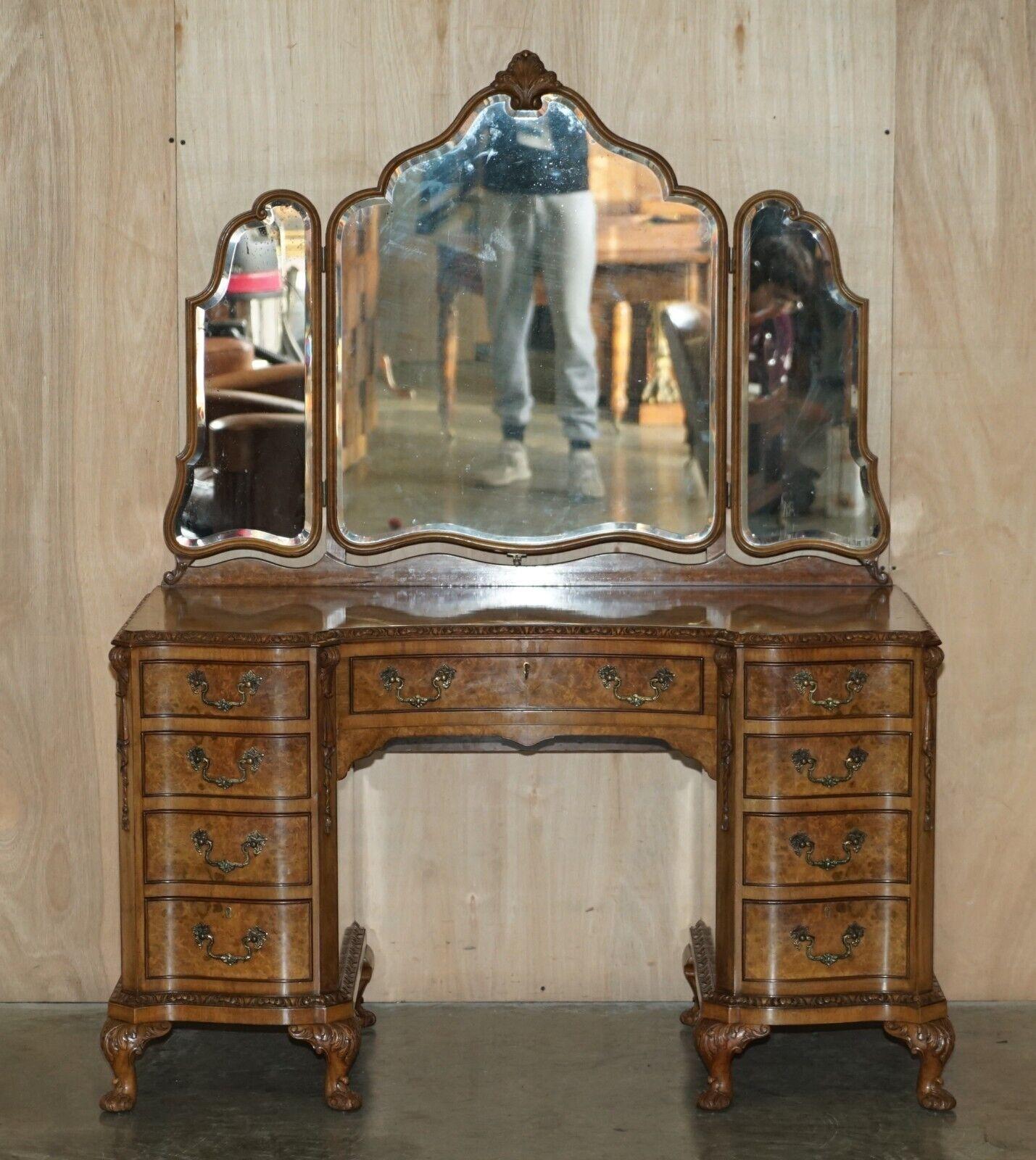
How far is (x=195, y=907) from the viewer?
2740 millimetres

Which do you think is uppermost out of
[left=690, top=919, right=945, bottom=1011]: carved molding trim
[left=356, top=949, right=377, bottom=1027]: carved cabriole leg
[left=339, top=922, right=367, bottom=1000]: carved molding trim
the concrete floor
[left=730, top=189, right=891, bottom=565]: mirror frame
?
[left=730, top=189, right=891, bottom=565]: mirror frame

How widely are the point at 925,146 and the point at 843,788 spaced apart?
1344mm

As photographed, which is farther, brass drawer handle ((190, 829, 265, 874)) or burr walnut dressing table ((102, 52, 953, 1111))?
burr walnut dressing table ((102, 52, 953, 1111))

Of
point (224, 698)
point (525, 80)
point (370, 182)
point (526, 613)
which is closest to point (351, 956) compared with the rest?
point (224, 698)

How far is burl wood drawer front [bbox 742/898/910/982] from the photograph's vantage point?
8.98ft

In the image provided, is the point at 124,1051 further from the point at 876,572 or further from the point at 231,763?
the point at 876,572

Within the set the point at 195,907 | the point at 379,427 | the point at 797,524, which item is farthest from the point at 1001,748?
the point at 195,907

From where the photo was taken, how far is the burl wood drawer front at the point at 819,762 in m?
2.71

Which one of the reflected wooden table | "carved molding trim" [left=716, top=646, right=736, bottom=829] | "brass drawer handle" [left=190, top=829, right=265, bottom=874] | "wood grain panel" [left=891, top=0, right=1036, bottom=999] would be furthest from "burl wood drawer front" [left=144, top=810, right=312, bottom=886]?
"wood grain panel" [left=891, top=0, right=1036, bottom=999]

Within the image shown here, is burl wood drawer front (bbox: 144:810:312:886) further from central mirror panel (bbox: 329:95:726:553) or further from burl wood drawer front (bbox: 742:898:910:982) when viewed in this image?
burl wood drawer front (bbox: 742:898:910:982)

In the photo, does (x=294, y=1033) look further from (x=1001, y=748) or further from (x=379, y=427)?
(x=1001, y=748)

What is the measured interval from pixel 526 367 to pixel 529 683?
0.75m

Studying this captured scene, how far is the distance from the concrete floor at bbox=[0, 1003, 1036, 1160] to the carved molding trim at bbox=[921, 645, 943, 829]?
1.92 ft

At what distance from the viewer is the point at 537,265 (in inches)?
123
